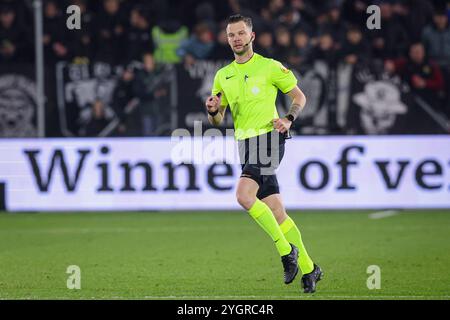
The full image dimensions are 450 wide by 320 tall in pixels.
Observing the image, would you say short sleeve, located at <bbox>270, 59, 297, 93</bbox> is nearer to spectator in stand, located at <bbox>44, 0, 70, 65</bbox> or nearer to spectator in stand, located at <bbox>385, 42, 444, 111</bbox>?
spectator in stand, located at <bbox>385, 42, 444, 111</bbox>

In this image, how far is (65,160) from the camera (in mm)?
15961

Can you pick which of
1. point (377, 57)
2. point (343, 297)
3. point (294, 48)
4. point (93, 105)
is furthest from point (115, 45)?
point (343, 297)

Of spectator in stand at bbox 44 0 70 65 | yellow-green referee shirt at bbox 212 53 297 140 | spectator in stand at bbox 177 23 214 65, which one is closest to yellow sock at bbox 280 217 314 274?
yellow-green referee shirt at bbox 212 53 297 140

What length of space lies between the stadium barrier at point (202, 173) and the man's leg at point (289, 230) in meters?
6.50

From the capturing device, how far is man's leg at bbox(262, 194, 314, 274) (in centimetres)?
902

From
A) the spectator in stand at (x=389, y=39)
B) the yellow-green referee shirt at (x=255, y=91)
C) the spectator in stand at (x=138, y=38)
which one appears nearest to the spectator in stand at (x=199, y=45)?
the spectator in stand at (x=138, y=38)

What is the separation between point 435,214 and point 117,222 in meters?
4.38

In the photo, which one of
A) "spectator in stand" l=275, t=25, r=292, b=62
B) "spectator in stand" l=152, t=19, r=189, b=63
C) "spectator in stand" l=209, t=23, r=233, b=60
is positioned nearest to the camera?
"spectator in stand" l=275, t=25, r=292, b=62

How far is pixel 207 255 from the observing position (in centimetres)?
1170

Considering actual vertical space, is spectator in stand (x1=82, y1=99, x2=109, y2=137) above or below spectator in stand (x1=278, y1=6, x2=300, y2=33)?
below

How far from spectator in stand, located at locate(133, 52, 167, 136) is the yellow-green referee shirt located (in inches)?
360

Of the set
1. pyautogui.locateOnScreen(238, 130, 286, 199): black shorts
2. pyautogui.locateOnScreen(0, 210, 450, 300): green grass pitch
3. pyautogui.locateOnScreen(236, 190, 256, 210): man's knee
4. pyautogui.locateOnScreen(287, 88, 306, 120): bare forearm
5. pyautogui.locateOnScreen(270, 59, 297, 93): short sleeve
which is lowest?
pyautogui.locateOnScreen(0, 210, 450, 300): green grass pitch

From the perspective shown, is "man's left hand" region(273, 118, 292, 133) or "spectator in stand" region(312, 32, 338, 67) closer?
"man's left hand" region(273, 118, 292, 133)

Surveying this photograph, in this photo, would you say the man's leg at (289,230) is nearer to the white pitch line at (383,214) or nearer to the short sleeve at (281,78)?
the short sleeve at (281,78)
